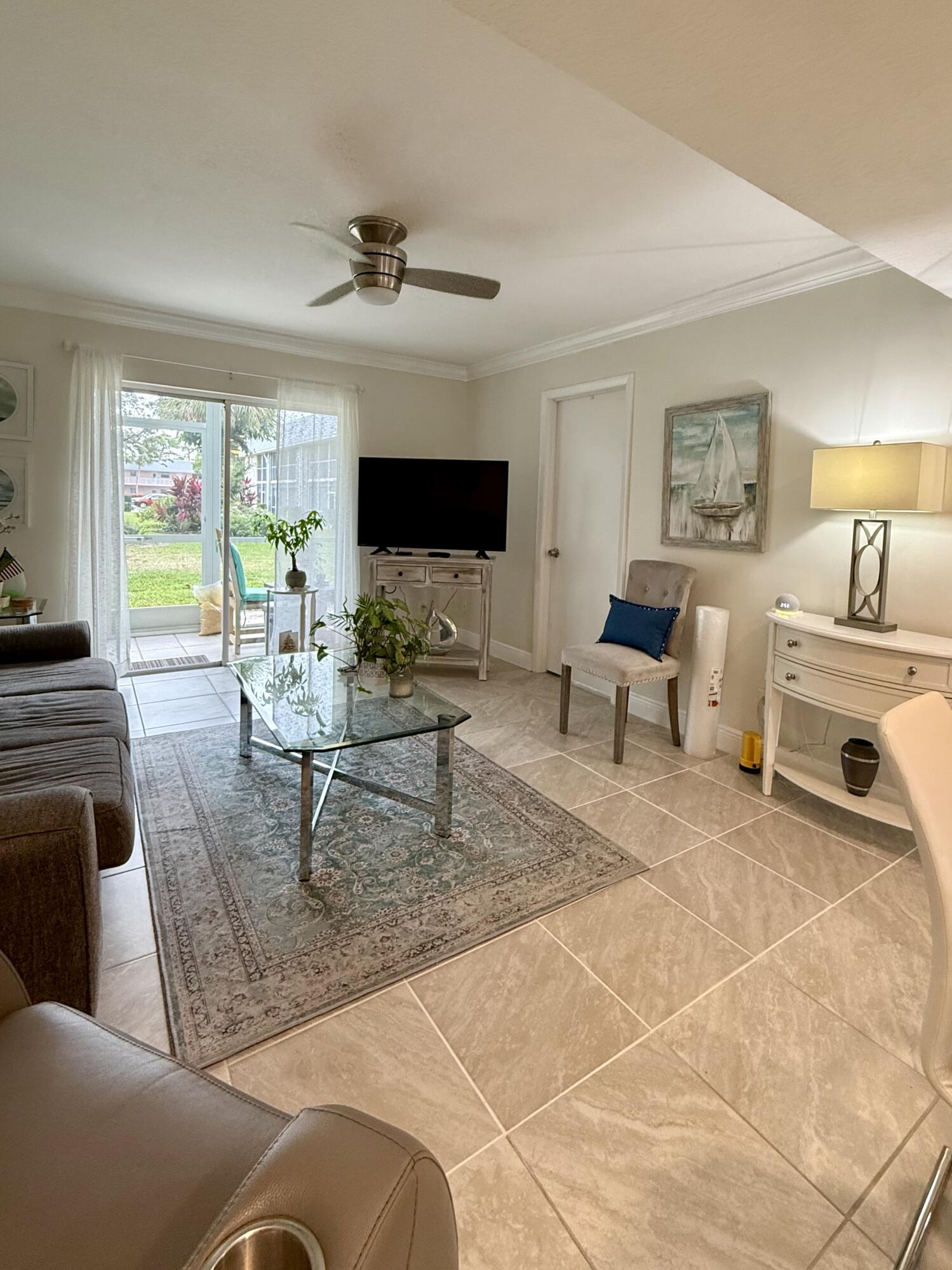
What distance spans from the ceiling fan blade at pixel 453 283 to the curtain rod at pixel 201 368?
7.74ft

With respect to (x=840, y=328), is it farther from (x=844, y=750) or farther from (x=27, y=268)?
(x=27, y=268)

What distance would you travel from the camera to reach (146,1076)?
904 mm

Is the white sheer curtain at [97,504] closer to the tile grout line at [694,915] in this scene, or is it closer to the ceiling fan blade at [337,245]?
the ceiling fan blade at [337,245]

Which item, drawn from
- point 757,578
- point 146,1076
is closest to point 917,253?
point 757,578

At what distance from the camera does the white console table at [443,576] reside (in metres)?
4.80

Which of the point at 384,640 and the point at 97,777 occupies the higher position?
the point at 384,640

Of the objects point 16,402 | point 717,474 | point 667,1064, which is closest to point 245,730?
point 667,1064

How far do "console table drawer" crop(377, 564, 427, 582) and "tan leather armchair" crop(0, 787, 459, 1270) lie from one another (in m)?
3.98

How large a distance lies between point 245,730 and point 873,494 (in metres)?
3.03

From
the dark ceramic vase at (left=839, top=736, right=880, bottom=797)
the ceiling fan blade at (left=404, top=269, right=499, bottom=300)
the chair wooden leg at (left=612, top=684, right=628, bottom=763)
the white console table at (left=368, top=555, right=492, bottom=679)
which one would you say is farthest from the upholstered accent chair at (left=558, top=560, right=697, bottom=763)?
the ceiling fan blade at (left=404, top=269, right=499, bottom=300)

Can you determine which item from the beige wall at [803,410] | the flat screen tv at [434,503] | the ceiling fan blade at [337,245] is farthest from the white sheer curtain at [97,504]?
the beige wall at [803,410]

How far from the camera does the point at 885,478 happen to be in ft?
8.14

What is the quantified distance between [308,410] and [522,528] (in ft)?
6.24

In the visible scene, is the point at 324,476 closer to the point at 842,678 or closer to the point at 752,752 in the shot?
the point at 752,752
